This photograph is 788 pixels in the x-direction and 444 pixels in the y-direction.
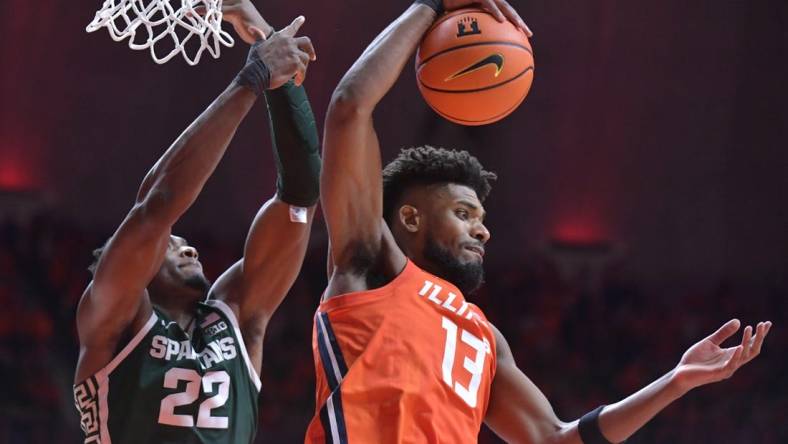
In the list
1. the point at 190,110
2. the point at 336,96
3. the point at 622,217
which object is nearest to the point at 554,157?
the point at 622,217

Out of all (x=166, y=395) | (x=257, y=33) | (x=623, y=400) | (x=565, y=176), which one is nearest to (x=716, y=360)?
(x=623, y=400)

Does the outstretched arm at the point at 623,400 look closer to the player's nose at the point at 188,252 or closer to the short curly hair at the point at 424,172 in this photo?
the short curly hair at the point at 424,172

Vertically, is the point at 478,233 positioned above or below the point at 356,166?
below

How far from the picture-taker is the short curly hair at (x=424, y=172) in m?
3.30

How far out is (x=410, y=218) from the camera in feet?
10.6

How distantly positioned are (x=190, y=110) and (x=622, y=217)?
3.88m

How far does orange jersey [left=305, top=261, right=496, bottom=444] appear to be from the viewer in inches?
110

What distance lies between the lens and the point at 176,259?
384cm

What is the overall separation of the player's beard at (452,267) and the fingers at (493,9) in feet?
2.31

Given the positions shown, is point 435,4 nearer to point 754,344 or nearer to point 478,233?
point 478,233

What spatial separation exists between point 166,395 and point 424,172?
1102 mm

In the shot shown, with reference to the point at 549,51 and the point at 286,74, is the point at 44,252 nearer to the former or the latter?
the point at 549,51

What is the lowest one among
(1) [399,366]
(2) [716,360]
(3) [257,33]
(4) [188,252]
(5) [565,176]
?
(5) [565,176]

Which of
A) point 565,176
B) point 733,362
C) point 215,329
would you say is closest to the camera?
point 733,362
